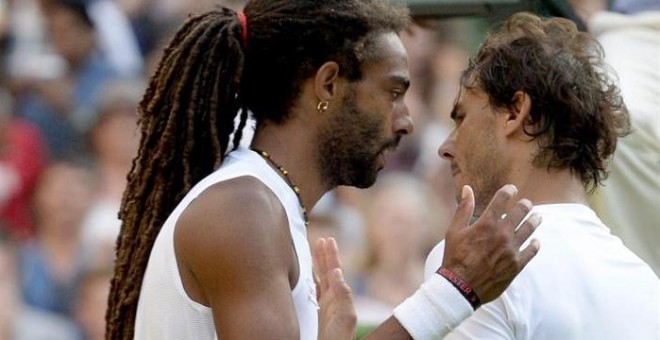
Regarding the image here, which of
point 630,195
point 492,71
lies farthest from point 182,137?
point 630,195

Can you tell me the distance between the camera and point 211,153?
2.99 metres

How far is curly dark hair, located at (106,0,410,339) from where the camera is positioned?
2998 millimetres

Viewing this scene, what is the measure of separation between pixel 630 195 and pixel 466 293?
1160 millimetres

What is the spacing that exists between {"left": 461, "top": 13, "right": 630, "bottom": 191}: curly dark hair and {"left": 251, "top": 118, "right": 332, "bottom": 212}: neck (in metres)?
0.35

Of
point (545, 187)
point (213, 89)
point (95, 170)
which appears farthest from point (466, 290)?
point (95, 170)

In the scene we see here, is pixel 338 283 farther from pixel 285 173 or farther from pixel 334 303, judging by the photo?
pixel 285 173

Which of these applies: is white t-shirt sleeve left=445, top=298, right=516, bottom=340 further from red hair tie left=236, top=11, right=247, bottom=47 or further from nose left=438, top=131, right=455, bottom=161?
red hair tie left=236, top=11, right=247, bottom=47

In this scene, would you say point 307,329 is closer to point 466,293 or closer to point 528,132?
point 466,293

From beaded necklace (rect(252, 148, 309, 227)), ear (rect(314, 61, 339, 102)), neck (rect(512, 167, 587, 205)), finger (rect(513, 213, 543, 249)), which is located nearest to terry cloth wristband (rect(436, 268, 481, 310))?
finger (rect(513, 213, 543, 249))

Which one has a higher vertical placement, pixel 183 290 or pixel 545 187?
pixel 545 187

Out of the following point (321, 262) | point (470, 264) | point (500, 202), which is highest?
point (500, 202)

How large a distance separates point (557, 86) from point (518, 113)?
0.09 meters

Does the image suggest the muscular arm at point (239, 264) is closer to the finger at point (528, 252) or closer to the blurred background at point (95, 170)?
the finger at point (528, 252)

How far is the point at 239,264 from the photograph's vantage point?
2.73 m
